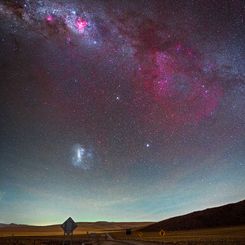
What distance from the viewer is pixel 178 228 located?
136875 mm

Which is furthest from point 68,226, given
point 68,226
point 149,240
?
point 149,240

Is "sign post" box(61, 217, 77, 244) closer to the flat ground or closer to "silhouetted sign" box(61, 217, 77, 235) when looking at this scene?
"silhouetted sign" box(61, 217, 77, 235)

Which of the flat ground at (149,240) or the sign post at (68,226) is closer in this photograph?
the sign post at (68,226)

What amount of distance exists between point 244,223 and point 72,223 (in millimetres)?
114794

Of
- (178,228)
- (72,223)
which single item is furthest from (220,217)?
(72,223)

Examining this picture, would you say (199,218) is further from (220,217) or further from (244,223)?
(244,223)

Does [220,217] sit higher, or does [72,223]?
[220,217]

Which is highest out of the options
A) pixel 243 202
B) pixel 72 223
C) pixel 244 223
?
pixel 243 202

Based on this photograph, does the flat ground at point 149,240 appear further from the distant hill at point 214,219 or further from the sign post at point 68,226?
the distant hill at point 214,219

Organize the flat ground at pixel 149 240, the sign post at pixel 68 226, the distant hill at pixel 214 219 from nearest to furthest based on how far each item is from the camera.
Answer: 1. the sign post at pixel 68 226
2. the flat ground at pixel 149 240
3. the distant hill at pixel 214 219

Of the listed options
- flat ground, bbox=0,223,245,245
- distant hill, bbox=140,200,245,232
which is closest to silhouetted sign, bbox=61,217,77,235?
flat ground, bbox=0,223,245,245

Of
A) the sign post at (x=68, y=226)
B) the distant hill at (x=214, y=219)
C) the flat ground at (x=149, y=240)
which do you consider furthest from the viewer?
the distant hill at (x=214, y=219)

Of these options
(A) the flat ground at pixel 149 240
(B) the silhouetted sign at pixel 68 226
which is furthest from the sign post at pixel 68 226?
(A) the flat ground at pixel 149 240

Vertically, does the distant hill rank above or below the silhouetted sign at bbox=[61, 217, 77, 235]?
above
